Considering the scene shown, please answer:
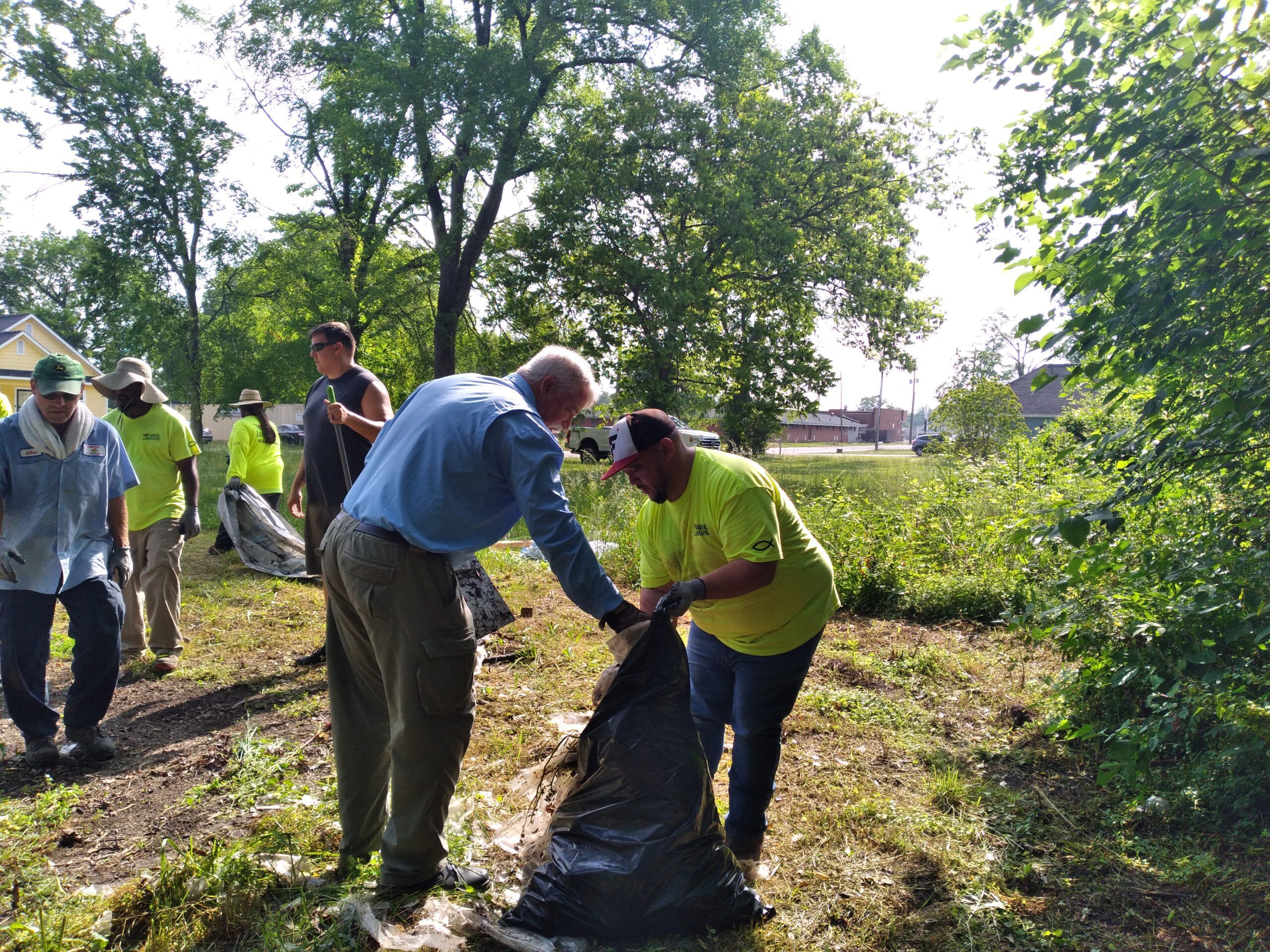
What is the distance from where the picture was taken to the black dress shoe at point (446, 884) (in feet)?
8.43

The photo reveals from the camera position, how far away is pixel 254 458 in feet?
24.5

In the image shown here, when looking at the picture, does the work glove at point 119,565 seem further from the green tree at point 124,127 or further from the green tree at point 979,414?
the green tree at point 124,127

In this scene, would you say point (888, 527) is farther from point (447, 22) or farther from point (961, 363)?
point (961, 363)

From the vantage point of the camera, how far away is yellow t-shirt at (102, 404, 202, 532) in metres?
5.03

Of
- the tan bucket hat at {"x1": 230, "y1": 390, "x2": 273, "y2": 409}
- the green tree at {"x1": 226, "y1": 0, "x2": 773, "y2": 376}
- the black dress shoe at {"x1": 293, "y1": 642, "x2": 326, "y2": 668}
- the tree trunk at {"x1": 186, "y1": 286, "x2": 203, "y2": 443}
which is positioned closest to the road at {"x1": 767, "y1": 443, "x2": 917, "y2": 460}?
the green tree at {"x1": 226, "y1": 0, "x2": 773, "y2": 376}

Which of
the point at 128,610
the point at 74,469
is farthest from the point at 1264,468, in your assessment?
the point at 128,610

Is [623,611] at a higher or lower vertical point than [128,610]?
higher

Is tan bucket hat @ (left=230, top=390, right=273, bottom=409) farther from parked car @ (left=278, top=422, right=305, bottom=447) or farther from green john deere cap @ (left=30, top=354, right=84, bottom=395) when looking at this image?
parked car @ (left=278, top=422, right=305, bottom=447)

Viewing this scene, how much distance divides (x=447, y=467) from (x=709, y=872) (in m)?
1.49

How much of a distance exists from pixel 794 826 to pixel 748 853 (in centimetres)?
→ 51

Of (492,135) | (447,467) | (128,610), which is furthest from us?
(492,135)

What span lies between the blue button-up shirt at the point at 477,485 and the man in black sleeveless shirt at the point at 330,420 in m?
2.14

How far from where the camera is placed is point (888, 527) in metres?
7.33

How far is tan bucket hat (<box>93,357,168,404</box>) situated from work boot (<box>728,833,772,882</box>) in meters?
4.25
